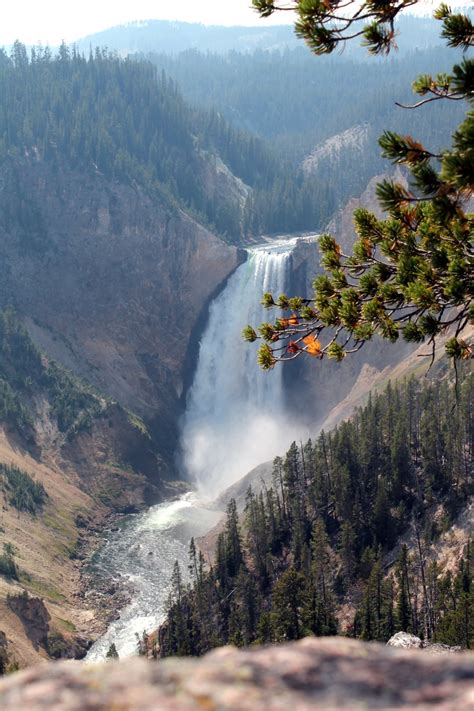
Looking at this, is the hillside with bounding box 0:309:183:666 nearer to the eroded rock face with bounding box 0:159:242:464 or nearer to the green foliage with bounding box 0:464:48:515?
the green foliage with bounding box 0:464:48:515

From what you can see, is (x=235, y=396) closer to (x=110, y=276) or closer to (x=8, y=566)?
(x=110, y=276)

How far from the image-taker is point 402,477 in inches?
3447

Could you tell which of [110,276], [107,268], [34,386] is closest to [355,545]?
[34,386]

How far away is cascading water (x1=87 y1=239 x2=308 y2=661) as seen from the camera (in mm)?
102562

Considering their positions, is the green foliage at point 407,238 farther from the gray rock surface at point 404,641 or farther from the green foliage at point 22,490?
the green foliage at point 22,490

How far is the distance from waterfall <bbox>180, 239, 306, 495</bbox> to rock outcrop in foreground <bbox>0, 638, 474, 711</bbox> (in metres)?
123

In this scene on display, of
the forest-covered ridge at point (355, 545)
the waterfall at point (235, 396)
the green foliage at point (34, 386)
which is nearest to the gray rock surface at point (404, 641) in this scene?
the forest-covered ridge at point (355, 545)

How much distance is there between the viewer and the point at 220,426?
143000mm

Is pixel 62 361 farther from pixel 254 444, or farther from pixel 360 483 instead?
pixel 360 483

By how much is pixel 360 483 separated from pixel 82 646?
35.6 m

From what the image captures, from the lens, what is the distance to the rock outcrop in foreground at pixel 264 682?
5.41 m

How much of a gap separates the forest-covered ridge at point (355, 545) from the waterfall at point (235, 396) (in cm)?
3261

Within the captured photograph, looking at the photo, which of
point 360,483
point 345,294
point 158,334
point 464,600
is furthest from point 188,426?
point 345,294

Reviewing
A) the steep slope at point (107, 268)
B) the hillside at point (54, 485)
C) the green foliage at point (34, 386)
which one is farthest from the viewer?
the steep slope at point (107, 268)
